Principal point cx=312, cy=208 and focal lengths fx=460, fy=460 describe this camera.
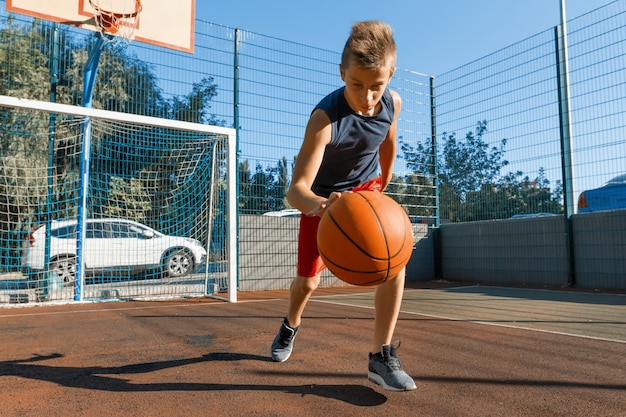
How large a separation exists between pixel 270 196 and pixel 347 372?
577 cm

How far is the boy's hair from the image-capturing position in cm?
188

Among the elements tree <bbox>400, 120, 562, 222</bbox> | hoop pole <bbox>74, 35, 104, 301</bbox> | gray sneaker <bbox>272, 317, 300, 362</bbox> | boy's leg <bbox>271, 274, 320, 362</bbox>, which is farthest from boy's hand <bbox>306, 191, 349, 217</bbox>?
tree <bbox>400, 120, 562, 222</bbox>

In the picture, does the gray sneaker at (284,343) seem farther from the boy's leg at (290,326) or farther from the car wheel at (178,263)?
the car wheel at (178,263)

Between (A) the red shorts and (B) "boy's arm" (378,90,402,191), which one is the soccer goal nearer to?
(A) the red shorts

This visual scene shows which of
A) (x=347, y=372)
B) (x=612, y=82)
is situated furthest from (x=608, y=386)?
(x=612, y=82)

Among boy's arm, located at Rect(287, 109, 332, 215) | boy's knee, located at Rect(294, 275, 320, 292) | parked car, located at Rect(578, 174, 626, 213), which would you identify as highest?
parked car, located at Rect(578, 174, 626, 213)

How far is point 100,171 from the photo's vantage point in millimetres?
6953

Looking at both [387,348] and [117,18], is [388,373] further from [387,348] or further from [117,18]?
[117,18]

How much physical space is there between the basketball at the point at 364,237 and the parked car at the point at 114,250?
577 cm

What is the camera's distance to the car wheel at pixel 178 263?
24.3 feet

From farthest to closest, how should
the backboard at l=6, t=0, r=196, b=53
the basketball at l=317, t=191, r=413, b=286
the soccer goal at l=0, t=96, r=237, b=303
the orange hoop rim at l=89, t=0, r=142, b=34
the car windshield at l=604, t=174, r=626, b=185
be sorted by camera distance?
the car windshield at l=604, t=174, r=626, b=185
the soccer goal at l=0, t=96, r=237, b=303
the orange hoop rim at l=89, t=0, r=142, b=34
the backboard at l=6, t=0, r=196, b=53
the basketball at l=317, t=191, r=413, b=286

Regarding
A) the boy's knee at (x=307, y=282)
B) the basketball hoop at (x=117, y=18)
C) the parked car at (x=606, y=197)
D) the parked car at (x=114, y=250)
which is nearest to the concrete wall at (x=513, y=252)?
the parked car at (x=606, y=197)

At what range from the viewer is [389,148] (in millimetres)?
2621

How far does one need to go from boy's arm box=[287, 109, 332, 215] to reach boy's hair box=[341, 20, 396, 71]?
0.91 feet
